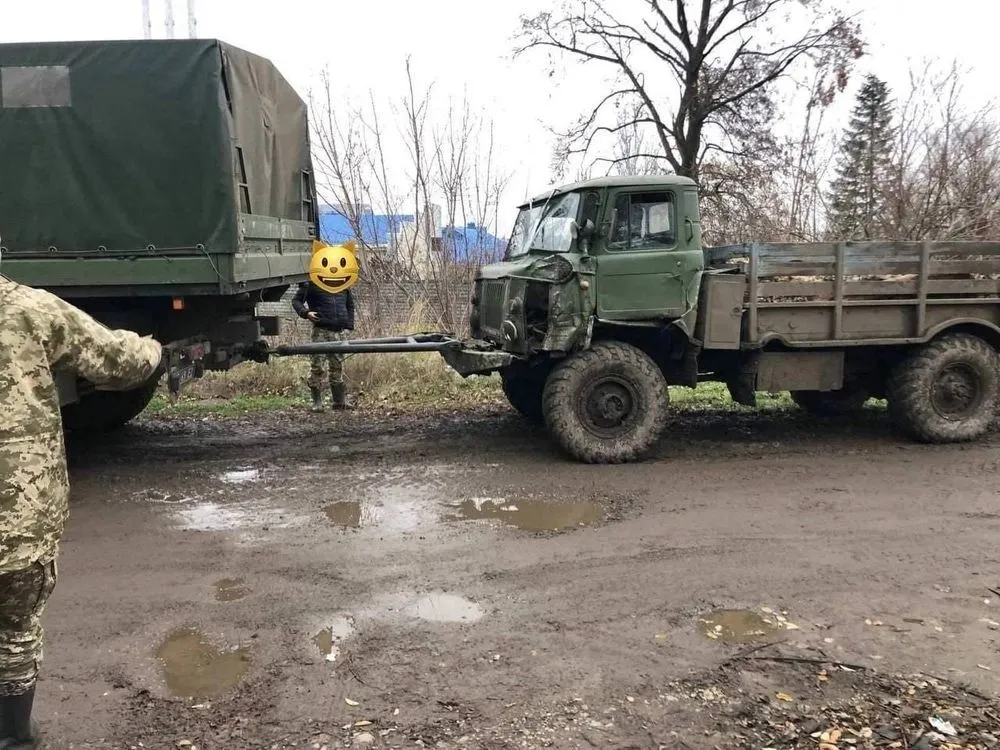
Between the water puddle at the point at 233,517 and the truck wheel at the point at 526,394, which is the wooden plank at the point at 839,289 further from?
the water puddle at the point at 233,517

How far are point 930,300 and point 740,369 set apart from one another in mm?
1767

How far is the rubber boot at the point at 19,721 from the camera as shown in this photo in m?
2.66

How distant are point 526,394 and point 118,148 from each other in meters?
4.18

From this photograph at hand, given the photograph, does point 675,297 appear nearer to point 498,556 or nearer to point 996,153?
point 498,556

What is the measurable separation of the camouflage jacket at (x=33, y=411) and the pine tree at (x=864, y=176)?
12.6m

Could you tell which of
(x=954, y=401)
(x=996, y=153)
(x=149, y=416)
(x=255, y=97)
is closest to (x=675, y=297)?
(x=954, y=401)

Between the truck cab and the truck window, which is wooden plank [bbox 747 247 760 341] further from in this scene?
the truck window

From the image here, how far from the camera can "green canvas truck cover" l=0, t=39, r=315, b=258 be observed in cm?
548

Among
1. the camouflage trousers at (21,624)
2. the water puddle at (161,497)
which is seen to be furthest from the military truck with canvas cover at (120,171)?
the camouflage trousers at (21,624)

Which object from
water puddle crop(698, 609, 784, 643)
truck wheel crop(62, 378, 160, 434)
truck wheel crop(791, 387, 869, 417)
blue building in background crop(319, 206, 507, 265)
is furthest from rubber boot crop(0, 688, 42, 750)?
blue building in background crop(319, 206, 507, 265)

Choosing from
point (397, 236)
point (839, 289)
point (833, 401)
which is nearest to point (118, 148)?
point (839, 289)

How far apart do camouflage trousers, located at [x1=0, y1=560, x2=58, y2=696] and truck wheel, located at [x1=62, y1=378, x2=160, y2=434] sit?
15.6 ft

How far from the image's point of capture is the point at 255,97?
A: 6344mm

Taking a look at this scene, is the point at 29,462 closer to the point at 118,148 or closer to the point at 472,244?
the point at 118,148
